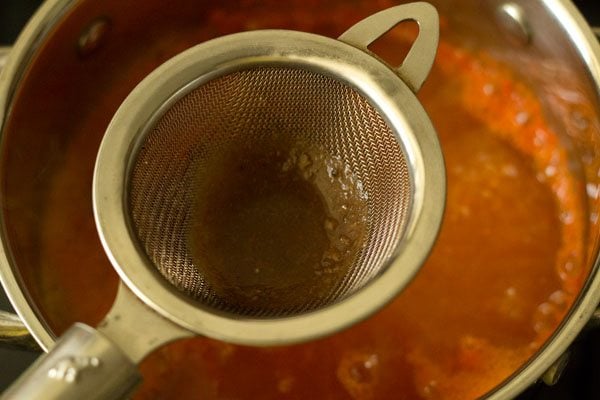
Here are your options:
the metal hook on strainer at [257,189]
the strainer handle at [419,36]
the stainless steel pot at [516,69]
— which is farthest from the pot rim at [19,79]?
the strainer handle at [419,36]

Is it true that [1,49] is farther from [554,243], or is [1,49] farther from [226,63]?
[554,243]

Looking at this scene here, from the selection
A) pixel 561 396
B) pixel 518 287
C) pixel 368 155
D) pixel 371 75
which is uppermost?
pixel 371 75

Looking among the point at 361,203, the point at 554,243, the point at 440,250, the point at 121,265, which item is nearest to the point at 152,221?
the point at 121,265

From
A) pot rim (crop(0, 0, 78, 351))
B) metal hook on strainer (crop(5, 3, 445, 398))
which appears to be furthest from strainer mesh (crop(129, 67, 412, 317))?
pot rim (crop(0, 0, 78, 351))

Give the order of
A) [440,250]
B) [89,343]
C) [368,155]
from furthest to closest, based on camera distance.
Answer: [440,250] < [368,155] < [89,343]

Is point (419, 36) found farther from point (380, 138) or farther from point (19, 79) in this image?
point (19, 79)

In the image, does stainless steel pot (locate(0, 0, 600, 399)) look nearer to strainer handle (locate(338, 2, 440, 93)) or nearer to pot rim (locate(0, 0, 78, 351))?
pot rim (locate(0, 0, 78, 351))
